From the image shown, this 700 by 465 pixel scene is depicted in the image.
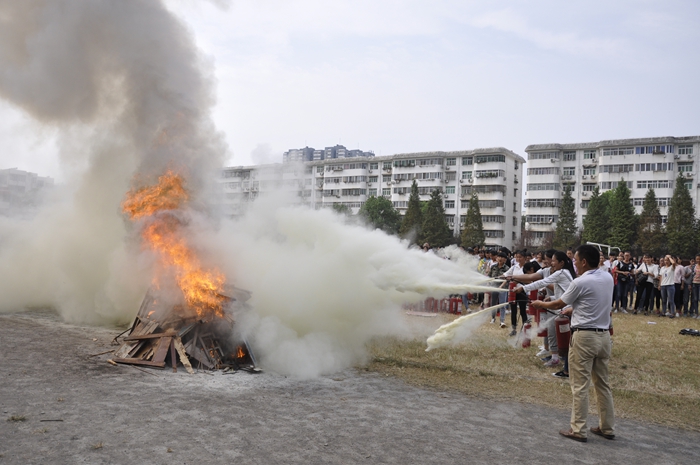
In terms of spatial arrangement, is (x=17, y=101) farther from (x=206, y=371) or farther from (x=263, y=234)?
(x=206, y=371)

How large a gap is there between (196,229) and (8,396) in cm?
466

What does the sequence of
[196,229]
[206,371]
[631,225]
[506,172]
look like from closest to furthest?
[206,371]
[196,229]
[631,225]
[506,172]

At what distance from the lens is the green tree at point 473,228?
229 ft

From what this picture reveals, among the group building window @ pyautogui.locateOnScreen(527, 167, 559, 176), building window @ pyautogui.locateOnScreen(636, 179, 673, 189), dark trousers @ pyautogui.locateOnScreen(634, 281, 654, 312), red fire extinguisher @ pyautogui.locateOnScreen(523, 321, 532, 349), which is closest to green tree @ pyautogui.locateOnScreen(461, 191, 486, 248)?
building window @ pyautogui.locateOnScreen(527, 167, 559, 176)

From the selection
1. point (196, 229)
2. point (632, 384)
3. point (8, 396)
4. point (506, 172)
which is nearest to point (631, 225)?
point (506, 172)

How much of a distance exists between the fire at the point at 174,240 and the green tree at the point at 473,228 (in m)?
61.4

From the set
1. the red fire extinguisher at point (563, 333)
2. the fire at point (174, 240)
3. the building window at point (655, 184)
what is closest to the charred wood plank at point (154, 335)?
the fire at point (174, 240)

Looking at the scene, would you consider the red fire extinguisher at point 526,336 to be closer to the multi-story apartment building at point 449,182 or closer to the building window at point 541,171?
the multi-story apartment building at point 449,182

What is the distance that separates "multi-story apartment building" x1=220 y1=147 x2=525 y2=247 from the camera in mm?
74875

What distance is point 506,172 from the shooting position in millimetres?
75375

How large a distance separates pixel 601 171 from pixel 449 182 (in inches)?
852

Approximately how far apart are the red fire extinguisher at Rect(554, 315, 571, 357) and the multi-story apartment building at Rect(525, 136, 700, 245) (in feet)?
201

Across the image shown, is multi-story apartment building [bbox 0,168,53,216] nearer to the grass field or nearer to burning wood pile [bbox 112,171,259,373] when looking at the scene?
burning wood pile [bbox 112,171,259,373]

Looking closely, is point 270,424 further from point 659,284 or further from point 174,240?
point 659,284
